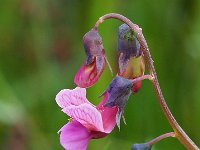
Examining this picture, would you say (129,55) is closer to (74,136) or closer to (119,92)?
(119,92)

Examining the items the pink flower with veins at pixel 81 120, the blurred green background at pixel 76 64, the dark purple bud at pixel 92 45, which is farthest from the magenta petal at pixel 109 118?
the blurred green background at pixel 76 64

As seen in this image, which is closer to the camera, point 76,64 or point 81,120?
point 81,120

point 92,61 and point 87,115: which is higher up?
point 92,61

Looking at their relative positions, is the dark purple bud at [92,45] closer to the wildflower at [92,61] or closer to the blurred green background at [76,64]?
the wildflower at [92,61]

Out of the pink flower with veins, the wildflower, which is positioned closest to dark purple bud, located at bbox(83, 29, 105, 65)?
the wildflower

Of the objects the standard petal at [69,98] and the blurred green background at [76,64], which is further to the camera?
the blurred green background at [76,64]

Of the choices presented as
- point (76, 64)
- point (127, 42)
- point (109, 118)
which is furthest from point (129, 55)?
point (76, 64)

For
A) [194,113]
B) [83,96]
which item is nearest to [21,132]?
[194,113]
